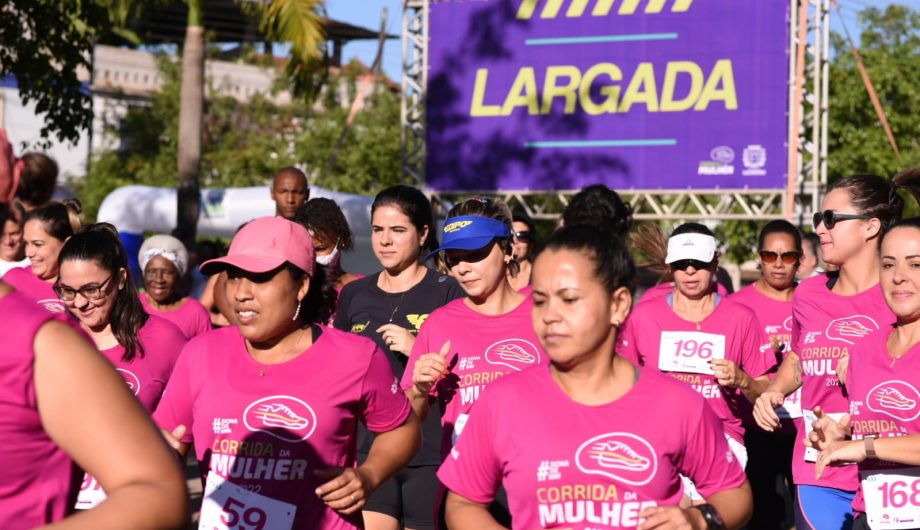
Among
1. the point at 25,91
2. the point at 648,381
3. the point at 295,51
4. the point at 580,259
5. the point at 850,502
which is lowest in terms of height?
the point at 850,502

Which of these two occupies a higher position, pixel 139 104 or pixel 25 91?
pixel 139 104

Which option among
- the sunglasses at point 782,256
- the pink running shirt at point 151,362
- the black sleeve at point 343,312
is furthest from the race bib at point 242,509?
the sunglasses at point 782,256

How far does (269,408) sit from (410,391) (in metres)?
1.14

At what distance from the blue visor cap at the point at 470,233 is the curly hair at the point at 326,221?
1511 millimetres

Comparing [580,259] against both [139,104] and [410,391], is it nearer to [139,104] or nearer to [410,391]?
[410,391]

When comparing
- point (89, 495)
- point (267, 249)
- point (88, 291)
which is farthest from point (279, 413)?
point (88, 291)

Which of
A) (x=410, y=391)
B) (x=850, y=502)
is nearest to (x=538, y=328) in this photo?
(x=410, y=391)

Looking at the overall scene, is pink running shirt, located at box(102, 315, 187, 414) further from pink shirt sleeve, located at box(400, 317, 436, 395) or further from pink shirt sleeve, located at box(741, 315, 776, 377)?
pink shirt sleeve, located at box(741, 315, 776, 377)

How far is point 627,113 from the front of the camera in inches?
665

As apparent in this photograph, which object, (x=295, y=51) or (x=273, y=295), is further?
(x=295, y=51)

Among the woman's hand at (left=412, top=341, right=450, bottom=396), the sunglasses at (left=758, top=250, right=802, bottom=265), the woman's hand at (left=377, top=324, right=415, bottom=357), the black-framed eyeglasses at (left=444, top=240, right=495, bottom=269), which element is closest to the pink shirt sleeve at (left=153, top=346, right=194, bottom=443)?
the woman's hand at (left=412, top=341, right=450, bottom=396)

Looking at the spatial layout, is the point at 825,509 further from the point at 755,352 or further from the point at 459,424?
the point at 459,424

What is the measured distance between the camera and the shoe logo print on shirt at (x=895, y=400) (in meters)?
4.90

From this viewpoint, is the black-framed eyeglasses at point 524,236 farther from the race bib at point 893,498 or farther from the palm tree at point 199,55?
the palm tree at point 199,55
